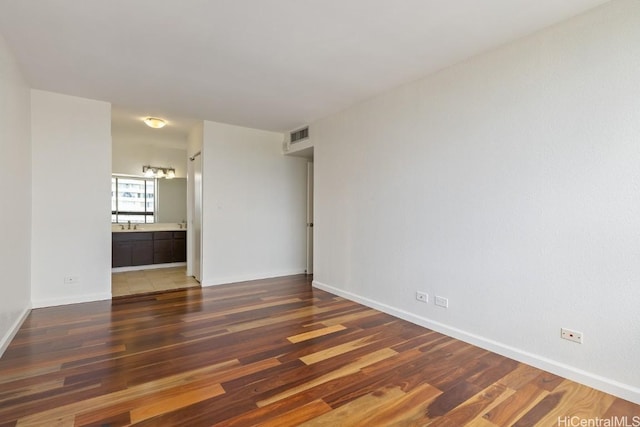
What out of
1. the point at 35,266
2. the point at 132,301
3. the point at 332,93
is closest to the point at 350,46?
the point at 332,93

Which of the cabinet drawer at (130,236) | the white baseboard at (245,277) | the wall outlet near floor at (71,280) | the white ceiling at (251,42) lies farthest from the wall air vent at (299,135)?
the wall outlet near floor at (71,280)

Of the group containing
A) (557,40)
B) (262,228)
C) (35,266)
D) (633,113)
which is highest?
(557,40)

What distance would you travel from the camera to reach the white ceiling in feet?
7.14

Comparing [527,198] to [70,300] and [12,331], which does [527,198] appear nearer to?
[12,331]

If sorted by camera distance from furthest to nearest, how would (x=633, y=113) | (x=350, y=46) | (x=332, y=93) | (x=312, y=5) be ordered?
(x=332, y=93)
(x=350, y=46)
(x=312, y=5)
(x=633, y=113)

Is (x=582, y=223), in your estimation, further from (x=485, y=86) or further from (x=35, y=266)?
(x=35, y=266)

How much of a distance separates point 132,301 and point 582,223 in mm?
4898

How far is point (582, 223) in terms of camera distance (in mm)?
2211

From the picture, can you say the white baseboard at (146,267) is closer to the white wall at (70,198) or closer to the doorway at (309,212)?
the white wall at (70,198)

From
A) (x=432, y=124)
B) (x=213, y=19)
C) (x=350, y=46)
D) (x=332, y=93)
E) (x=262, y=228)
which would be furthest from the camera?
(x=262, y=228)

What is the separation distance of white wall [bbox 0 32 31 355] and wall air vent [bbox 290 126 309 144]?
11.3 ft

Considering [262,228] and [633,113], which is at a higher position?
[633,113]

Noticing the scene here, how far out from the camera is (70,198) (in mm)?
3994

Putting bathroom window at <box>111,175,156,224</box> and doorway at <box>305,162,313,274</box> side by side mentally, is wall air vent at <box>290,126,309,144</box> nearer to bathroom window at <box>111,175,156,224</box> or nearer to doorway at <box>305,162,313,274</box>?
doorway at <box>305,162,313,274</box>
